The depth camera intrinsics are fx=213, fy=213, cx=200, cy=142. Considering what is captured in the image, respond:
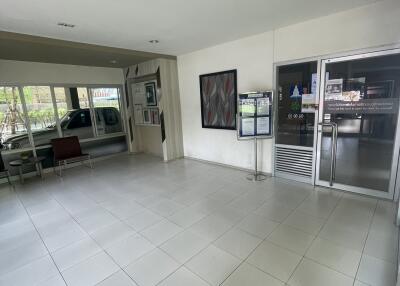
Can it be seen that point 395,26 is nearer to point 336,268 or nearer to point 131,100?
point 336,268

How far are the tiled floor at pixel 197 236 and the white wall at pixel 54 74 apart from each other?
8.67ft

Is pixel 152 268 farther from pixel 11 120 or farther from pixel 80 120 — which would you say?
pixel 80 120

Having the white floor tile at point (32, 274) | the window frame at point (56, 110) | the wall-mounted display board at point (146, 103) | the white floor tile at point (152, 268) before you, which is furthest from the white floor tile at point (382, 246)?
the window frame at point (56, 110)

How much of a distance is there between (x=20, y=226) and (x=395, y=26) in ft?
18.8

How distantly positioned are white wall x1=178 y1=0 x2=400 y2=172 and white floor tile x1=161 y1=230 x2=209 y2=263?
94.7 inches

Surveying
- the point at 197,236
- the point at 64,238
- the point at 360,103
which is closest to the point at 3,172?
the point at 64,238

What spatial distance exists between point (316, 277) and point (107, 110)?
648 cm

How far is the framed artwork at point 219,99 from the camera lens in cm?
461

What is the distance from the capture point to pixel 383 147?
530 centimetres

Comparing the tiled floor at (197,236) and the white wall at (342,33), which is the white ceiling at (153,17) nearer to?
the white wall at (342,33)

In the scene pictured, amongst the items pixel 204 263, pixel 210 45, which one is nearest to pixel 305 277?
pixel 204 263

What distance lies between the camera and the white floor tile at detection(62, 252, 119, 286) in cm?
198

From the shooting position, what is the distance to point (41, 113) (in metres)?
5.30

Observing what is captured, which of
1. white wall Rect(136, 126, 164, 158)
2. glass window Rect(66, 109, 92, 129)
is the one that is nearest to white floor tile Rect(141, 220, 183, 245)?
white wall Rect(136, 126, 164, 158)
